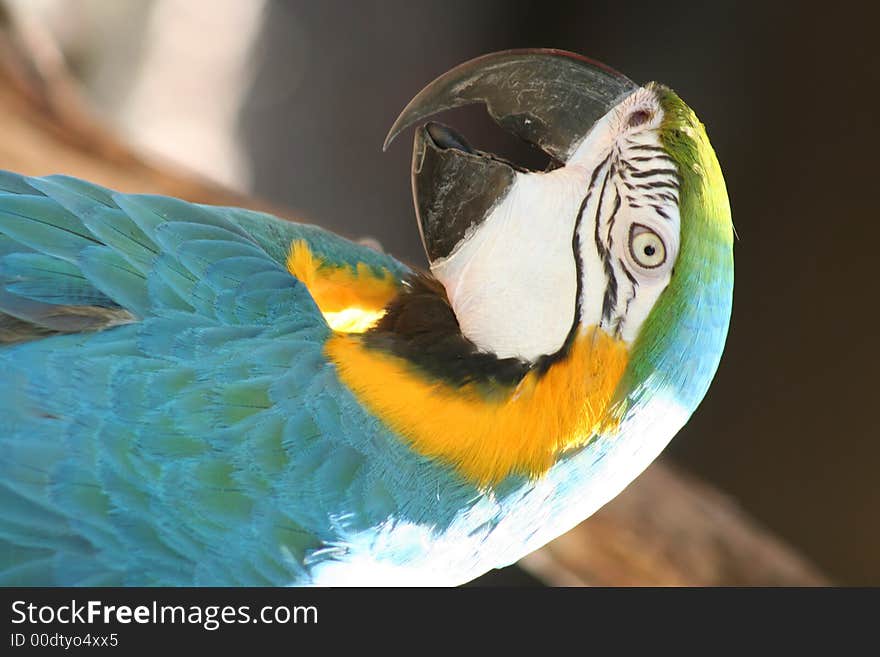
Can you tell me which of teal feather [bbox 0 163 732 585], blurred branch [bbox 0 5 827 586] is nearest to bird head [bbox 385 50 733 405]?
teal feather [bbox 0 163 732 585]

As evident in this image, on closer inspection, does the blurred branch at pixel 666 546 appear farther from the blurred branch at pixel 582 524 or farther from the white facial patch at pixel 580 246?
the white facial patch at pixel 580 246

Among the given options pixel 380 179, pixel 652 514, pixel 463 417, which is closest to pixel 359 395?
pixel 463 417

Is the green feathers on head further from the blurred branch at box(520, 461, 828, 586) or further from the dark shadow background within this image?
the dark shadow background

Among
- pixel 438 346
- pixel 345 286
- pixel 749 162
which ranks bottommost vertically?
pixel 438 346

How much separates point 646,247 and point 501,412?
0.71ft

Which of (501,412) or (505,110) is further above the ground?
(505,110)

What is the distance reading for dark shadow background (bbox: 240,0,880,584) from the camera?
239 centimetres

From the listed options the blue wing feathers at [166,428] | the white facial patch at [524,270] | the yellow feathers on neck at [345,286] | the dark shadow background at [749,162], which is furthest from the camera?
the dark shadow background at [749,162]

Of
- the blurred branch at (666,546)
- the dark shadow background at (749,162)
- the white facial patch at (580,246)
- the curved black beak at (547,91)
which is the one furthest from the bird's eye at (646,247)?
the dark shadow background at (749,162)

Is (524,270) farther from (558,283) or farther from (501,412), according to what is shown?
(501,412)

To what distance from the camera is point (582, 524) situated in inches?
60.1

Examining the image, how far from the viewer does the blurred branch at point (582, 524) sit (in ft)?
4.95

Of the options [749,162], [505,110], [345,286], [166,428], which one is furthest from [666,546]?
[749,162]

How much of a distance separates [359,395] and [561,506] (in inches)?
9.3
